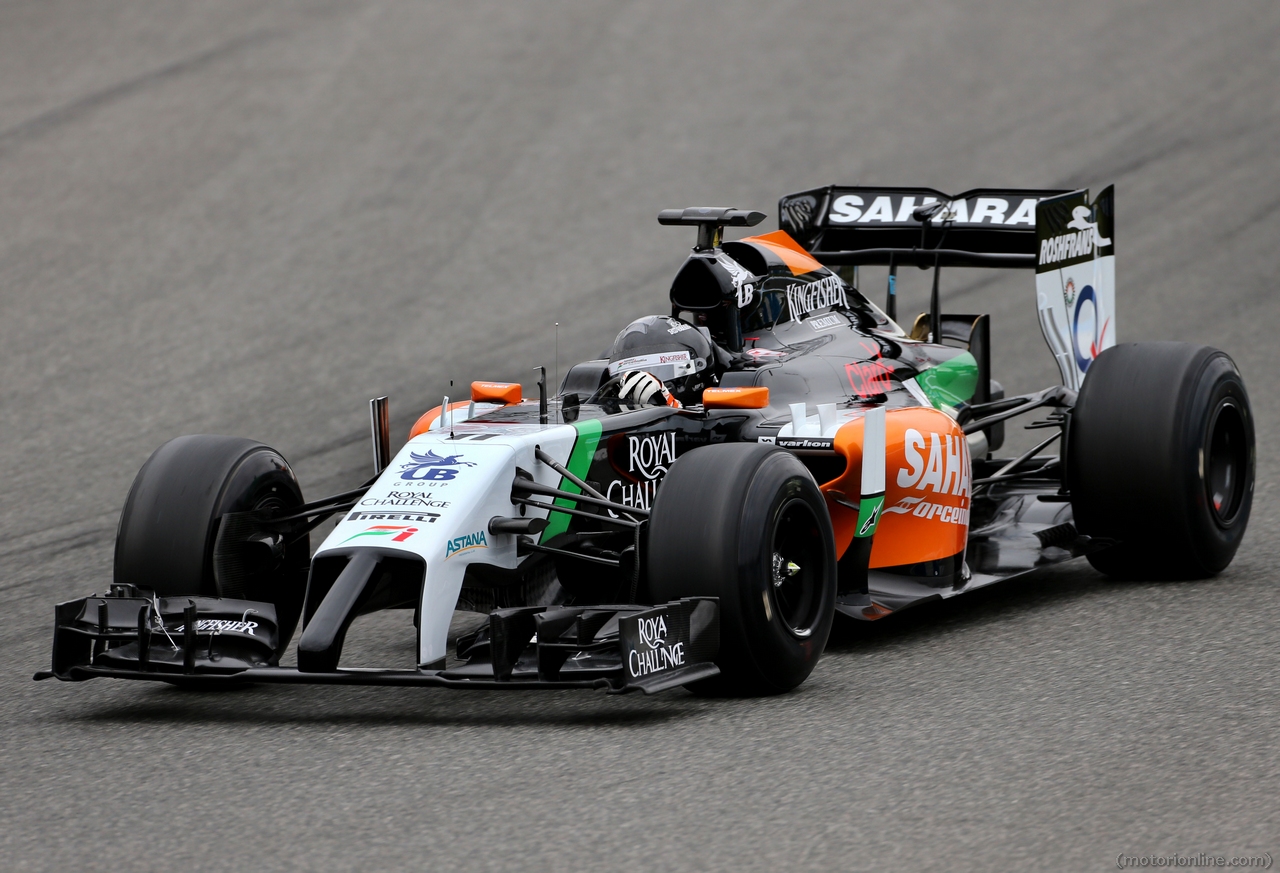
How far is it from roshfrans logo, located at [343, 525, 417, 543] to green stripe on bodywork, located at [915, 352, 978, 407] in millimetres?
3295

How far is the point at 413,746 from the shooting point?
5.84m

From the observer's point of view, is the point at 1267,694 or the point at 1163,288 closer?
the point at 1267,694

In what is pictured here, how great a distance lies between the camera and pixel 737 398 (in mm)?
7258

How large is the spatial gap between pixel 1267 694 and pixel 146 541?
4.21m

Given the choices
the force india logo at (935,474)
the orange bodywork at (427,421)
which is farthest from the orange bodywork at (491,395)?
the force india logo at (935,474)

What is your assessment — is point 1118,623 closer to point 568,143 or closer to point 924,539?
point 924,539

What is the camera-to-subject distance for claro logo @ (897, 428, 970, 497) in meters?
7.59

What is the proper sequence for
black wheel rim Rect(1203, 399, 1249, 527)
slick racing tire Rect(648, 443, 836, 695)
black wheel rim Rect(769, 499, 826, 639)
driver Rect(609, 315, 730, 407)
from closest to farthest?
slick racing tire Rect(648, 443, 836, 695), black wheel rim Rect(769, 499, 826, 639), driver Rect(609, 315, 730, 407), black wheel rim Rect(1203, 399, 1249, 527)

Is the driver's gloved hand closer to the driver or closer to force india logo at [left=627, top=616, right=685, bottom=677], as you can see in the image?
the driver

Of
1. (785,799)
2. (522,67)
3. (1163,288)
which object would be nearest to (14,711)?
(785,799)

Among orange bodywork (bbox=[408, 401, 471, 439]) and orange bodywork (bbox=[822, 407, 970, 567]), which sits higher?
orange bodywork (bbox=[408, 401, 471, 439])

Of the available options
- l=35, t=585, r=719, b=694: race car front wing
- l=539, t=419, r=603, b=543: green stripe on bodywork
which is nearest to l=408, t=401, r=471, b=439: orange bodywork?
l=539, t=419, r=603, b=543: green stripe on bodywork

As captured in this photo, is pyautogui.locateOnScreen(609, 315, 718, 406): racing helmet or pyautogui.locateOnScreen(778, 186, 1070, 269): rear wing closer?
pyautogui.locateOnScreen(609, 315, 718, 406): racing helmet

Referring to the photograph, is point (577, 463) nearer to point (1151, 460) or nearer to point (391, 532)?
point (391, 532)
